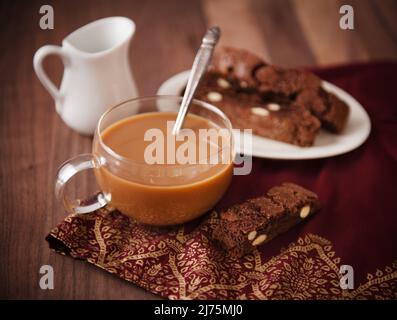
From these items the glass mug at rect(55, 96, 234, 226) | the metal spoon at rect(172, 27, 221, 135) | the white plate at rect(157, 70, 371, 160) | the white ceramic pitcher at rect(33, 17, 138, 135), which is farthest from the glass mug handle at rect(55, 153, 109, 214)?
the white plate at rect(157, 70, 371, 160)

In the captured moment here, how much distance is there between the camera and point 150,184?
4.28 feet

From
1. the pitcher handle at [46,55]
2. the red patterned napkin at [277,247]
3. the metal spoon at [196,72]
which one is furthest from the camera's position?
the pitcher handle at [46,55]

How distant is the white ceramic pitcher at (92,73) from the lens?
164 centimetres

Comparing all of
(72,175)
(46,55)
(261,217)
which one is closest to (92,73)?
(46,55)

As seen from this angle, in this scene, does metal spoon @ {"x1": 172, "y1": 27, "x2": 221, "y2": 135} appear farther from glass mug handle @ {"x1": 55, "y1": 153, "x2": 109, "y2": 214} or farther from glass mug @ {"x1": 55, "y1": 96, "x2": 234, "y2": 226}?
glass mug handle @ {"x1": 55, "y1": 153, "x2": 109, "y2": 214}

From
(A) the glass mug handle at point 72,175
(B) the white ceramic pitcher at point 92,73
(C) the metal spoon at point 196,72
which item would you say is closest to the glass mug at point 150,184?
(A) the glass mug handle at point 72,175

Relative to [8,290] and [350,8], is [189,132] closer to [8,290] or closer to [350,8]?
[8,290]

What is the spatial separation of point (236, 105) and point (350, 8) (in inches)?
36.4

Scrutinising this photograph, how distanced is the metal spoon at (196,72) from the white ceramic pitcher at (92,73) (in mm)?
218

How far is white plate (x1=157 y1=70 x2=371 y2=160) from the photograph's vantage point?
5.47ft

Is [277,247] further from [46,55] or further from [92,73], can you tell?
[46,55]

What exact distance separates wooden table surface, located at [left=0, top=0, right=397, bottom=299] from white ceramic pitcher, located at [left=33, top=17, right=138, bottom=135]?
0.10m

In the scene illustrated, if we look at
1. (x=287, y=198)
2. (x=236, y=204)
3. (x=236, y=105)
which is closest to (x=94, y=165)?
(x=236, y=204)

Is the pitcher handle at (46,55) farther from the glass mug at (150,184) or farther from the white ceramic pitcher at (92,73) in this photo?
the glass mug at (150,184)
